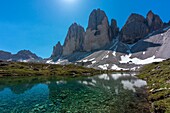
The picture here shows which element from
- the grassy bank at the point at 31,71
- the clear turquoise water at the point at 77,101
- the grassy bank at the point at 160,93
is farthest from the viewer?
the grassy bank at the point at 31,71

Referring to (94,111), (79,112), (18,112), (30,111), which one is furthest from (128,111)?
(18,112)

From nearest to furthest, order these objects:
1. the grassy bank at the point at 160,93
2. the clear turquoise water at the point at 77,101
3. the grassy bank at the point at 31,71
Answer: the grassy bank at the point at 160,93, the clear turquoise water at the point at 77,101, the grassy bank at the point at 31,71

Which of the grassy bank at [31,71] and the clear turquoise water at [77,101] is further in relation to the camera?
the grassy bank at [31,71]

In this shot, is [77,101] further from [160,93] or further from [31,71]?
[31,71]

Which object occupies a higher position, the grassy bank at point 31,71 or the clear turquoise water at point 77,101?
the grassy bank at point 31,71

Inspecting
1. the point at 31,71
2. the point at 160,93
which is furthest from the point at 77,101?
the point at 31,71

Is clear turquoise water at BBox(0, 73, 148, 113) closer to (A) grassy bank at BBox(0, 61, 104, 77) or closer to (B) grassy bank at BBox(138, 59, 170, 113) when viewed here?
(B) grassy bank at BBox(138, 59, 170, 113)

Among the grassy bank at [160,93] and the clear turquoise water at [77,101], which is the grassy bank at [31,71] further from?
the grassy bank at [160,93]

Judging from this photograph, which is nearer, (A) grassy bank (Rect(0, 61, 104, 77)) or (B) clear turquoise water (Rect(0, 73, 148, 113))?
(B) clear turquoise water (Rect(0, 73, 148, 113))

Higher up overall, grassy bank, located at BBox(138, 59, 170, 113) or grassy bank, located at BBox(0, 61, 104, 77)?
grassy bank, located at BBox(0, 61, 104, 77)

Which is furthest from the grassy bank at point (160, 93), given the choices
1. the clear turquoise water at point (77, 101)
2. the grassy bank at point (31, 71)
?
the grassy bank at point (31, 71)

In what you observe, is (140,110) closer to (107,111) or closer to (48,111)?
(107,111)

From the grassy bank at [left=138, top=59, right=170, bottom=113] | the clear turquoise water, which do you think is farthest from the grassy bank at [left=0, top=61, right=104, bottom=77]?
the grassy bank at [left=138, top=59, right=170, bottom=113]

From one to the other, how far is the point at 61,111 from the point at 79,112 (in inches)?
143
